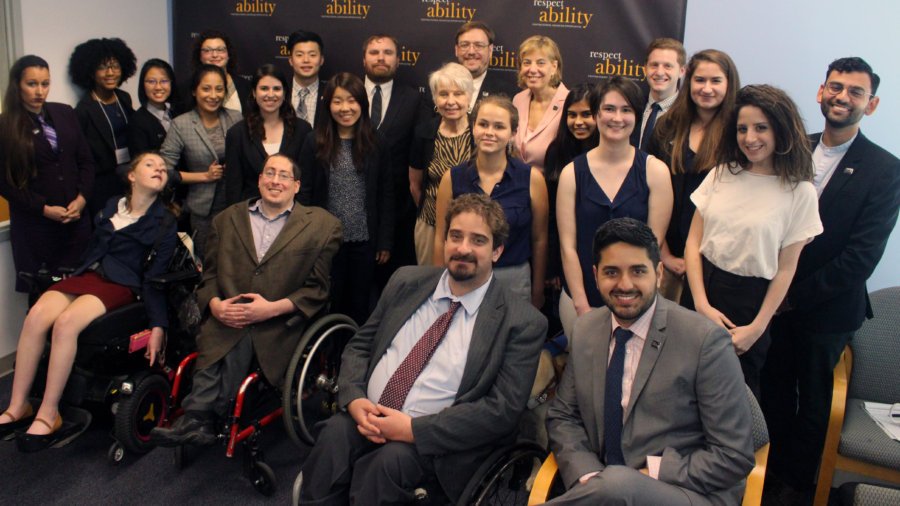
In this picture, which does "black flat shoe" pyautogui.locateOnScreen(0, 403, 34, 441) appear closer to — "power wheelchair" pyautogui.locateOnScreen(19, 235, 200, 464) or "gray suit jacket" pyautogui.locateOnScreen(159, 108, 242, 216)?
"power wheelchair" pyautogui.locateOnScreen(19, 235, 200, 464)

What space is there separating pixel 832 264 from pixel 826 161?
384 millimetres

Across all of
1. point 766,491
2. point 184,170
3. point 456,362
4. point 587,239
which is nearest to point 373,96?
point 184,170

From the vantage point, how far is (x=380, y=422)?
88.0 inches

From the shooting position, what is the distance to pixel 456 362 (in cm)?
233

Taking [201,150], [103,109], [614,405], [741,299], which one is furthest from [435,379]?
[103,109]

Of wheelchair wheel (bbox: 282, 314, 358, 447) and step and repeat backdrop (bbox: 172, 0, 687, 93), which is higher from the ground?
step and repeat backdrop (bbox: 172, 0, 687, 93)

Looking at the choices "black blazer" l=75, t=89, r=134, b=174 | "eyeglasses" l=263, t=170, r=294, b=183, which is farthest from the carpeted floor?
"black blazer" l=75, t=89, r=134, b=174

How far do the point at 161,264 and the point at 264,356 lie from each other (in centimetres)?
69

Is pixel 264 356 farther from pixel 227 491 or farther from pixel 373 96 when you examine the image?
pixel 373 96

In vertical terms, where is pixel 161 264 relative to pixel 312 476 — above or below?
above

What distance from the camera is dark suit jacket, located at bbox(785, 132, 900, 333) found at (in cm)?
253

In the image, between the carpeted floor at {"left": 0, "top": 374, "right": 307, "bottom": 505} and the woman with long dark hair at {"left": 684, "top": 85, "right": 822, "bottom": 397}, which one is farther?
the carpeted floor at {"left": 0, "top": 374, "right": 307, "bottom": 505}

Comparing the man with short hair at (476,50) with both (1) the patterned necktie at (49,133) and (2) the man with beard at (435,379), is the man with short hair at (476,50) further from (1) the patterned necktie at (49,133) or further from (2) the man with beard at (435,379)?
(1) the patterned necktie at (49,133)

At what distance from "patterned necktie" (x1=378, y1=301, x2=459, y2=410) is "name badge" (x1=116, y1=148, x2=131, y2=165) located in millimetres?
2449
